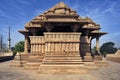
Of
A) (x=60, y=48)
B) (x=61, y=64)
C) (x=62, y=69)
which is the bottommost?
(x=62, y=69)

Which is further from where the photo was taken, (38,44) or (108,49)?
(108,49)

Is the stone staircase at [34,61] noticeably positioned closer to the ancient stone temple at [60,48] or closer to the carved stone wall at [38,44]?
the ancient stone temple at [60,48]

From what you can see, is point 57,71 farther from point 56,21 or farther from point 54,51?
point 56,21

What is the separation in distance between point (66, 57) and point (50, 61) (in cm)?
125

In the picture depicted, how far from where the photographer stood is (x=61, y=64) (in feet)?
38.8

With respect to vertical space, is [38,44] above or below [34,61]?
above

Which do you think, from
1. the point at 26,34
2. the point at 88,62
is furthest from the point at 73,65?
the point at 26,34

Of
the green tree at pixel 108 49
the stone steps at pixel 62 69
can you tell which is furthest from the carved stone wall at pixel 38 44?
the green tree at pixel 108 49

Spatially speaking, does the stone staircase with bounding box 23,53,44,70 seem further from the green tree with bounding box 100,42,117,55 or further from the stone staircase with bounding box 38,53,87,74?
the green tree with bounding box 100,42,117,55

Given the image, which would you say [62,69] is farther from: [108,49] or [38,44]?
[108,49]

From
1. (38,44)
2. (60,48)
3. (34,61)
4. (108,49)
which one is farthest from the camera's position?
(108,49)

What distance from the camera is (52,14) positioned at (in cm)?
1289

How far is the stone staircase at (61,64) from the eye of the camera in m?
11.5

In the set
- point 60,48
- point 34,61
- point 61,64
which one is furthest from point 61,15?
point 34,61
